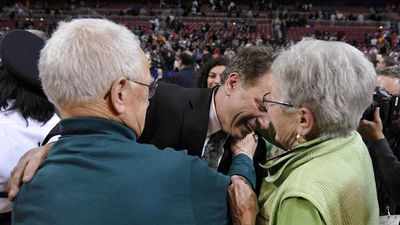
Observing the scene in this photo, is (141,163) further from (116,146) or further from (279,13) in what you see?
(279,13)

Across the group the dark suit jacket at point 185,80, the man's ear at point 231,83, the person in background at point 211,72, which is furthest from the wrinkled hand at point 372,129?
the dark suit jacket at point 185,80

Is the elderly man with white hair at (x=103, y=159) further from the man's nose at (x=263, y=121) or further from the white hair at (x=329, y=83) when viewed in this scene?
the man's nose at (x=263, y=121)

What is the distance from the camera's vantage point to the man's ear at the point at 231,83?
1.67 meters

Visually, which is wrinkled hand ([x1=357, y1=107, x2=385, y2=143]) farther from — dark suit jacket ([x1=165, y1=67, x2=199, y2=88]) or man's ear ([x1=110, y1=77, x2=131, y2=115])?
dark suit jacket ([x1=165, y1=67, x2=199, y2=88])

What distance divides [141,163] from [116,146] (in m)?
0.06

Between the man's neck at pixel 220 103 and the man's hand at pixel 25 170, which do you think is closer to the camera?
the man's hand at pixel 25 170

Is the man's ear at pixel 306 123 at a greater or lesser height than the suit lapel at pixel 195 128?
greater

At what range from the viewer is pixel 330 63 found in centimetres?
106

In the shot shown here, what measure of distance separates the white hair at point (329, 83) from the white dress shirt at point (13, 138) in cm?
78

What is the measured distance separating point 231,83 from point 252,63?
11cm

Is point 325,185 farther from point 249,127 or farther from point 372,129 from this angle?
point 372,129

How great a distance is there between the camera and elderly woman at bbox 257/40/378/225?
993 mm

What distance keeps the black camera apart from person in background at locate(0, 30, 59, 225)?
107cm

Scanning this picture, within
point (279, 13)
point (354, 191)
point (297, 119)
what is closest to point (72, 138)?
point (297, 119)
